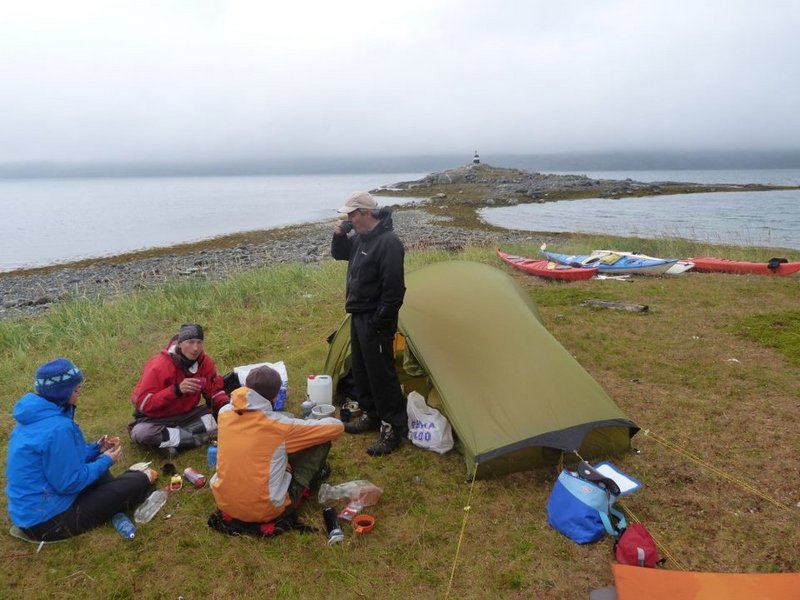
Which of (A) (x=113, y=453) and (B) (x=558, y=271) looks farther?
(B) (x=558, y=271)

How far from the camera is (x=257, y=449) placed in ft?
12.6

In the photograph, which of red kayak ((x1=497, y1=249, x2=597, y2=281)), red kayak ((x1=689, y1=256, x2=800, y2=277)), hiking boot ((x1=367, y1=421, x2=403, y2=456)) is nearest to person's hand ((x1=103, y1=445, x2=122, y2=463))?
hiking boot ((x1=367, y1=421, x2=403, y2=456))

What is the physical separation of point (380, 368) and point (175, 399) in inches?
78.5

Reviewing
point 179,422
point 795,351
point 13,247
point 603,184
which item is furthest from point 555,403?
point 603,184

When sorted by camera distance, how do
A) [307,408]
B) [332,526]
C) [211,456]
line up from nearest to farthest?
1. [332,526]
2. [211,456]
3. [307,408]

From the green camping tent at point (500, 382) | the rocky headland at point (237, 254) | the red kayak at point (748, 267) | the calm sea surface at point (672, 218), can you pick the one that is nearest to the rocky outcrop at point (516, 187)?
the rocky headland at point (237, 254)

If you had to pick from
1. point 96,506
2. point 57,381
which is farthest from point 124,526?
point 57,381

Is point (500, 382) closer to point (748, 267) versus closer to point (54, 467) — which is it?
point (54, 467)

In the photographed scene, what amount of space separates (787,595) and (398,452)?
3092 mm

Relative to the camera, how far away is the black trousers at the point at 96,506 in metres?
3.98

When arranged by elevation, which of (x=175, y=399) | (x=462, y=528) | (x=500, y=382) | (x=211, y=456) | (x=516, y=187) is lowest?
(x=462, y=528)

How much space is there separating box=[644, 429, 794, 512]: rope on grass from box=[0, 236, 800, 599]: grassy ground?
0.08 ft

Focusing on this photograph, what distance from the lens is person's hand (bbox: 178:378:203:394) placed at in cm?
514

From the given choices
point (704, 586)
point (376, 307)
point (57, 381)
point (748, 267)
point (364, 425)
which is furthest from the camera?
point (748, 267)
